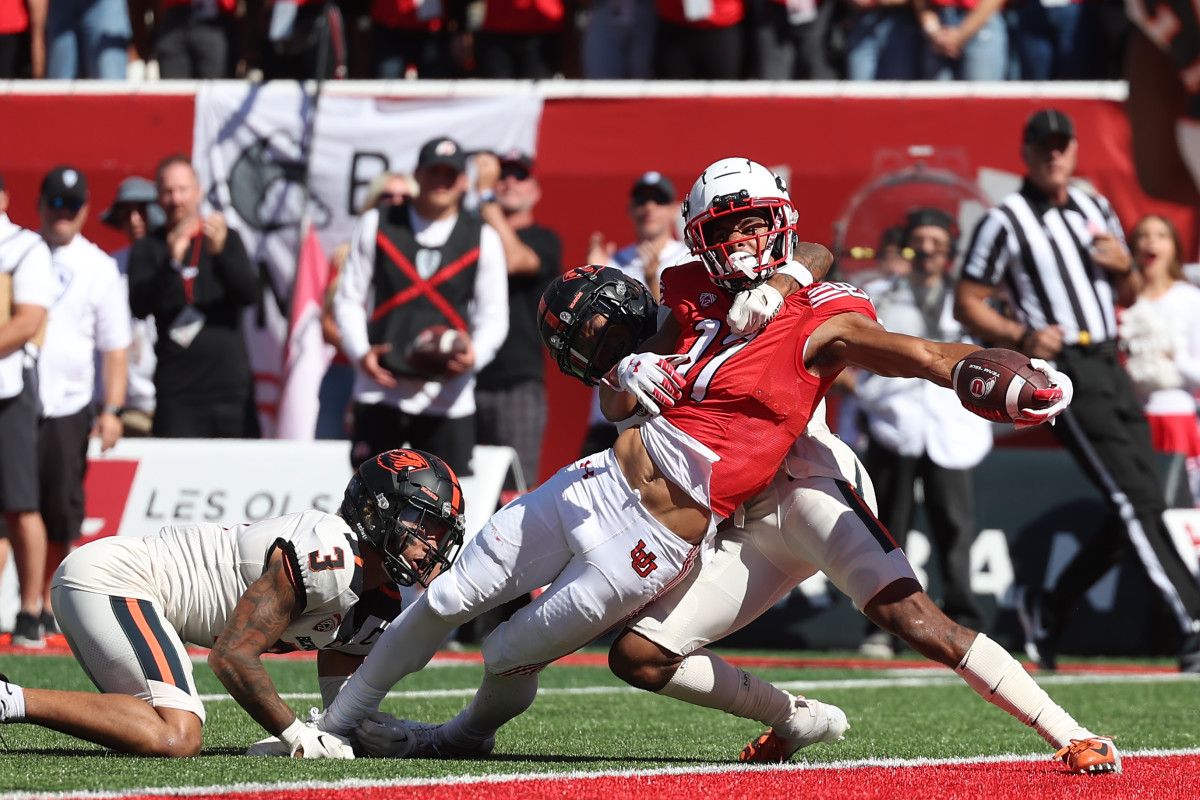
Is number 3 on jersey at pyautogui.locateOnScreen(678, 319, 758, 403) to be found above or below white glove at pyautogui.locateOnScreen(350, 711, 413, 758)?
above

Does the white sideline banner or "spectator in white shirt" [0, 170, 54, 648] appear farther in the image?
the white sideline banner

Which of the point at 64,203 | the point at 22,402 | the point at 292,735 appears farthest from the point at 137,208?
the point at 292,735

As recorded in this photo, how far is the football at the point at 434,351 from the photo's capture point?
7.05m

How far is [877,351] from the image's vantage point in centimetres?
381

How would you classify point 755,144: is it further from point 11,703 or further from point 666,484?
point 11,703

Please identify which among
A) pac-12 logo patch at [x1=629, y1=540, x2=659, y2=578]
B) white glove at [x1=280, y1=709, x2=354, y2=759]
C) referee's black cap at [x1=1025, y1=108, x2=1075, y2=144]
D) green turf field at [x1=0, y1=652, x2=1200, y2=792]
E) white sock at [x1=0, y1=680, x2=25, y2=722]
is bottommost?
green turf field at [x1=0, y1=652, x2=1200, y2=792]

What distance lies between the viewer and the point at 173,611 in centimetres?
421

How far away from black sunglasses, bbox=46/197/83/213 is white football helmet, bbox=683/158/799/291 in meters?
4.40

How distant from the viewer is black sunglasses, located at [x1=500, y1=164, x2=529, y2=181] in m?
8.34

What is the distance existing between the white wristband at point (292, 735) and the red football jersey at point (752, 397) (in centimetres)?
114

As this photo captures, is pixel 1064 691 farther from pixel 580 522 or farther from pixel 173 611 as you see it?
pixel 173 611

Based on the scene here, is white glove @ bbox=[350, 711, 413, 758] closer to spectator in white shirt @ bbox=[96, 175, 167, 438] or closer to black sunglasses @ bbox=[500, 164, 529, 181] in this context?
black sunglasses @ bbox=[500, 164, 529, 181]

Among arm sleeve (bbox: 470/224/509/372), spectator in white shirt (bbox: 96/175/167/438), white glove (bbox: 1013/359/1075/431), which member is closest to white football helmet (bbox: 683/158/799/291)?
white glove (bbox: 1013/359/1075/431)

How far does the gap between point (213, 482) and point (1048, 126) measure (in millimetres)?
4176
